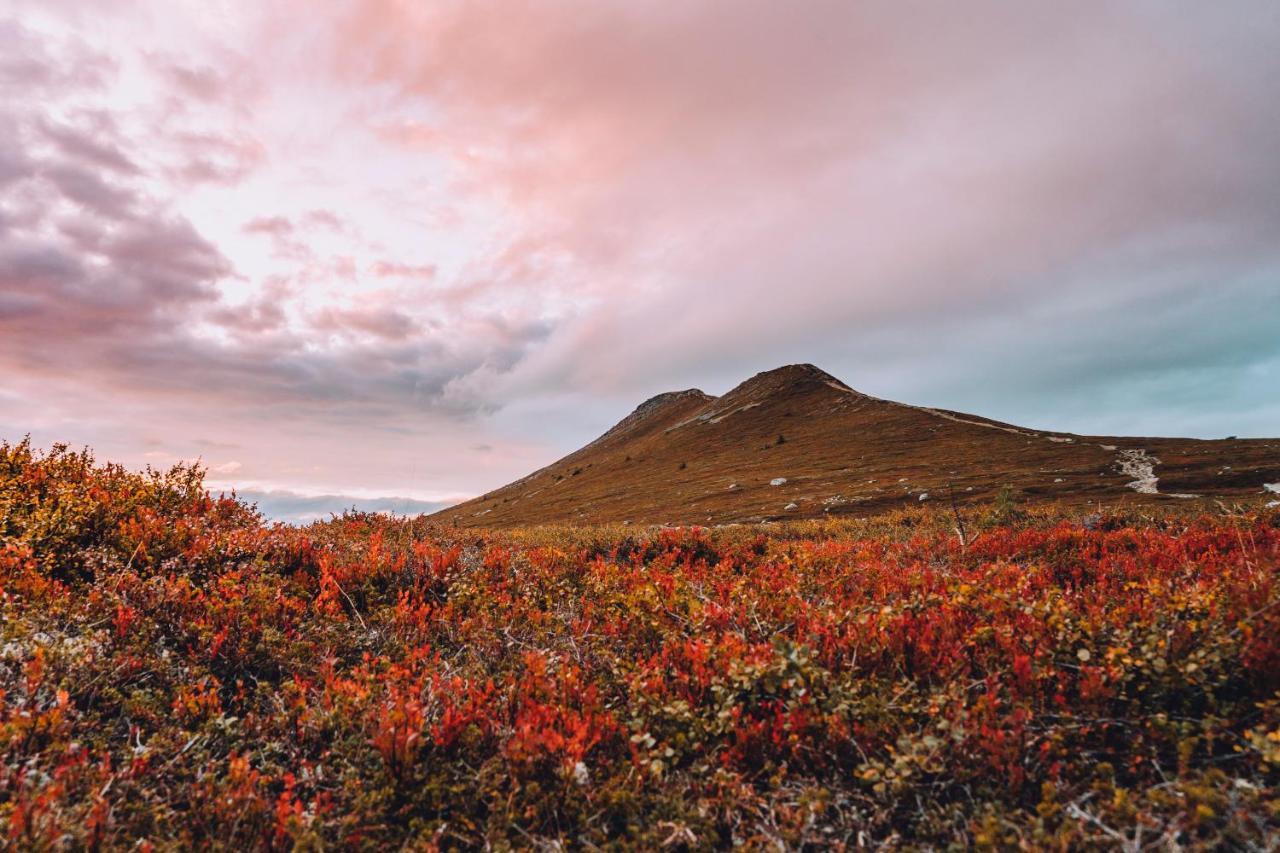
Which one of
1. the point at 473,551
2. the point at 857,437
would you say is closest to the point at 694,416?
→ the point at 857,437

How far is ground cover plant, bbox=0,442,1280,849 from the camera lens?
404 cm

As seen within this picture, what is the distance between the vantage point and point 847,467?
50469 mm

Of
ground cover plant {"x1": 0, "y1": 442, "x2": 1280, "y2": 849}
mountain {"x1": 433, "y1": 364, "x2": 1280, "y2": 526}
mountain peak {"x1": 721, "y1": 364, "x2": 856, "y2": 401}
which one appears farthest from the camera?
mountain peak {"x1": 721, "y1": 364, "x2": 856, "y2": 401}

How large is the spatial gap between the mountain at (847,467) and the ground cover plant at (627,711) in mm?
26843

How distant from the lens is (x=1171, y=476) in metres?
35.4

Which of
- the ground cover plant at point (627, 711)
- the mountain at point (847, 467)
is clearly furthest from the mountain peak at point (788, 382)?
the ground cover plant at point (627, 711)

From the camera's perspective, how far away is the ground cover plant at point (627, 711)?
13.2 feet

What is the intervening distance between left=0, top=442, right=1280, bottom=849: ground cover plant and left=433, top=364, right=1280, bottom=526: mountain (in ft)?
88.1

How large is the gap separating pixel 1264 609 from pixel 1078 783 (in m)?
2.73

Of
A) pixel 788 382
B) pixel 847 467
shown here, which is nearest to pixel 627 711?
pixel 847 467

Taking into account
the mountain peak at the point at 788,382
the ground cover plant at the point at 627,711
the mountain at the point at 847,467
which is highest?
the mountain peak at the point at 788,382

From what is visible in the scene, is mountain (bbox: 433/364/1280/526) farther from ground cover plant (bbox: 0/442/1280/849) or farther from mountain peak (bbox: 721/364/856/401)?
ground cover plant (bbox: 0/442/1280/849)

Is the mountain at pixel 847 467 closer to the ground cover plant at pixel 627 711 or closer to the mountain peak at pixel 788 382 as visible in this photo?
the mountain peak at pixel 788 382

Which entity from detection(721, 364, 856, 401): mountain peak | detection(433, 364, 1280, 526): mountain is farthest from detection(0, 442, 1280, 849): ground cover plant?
detection(721, 364, 856, 401): mountain peak
